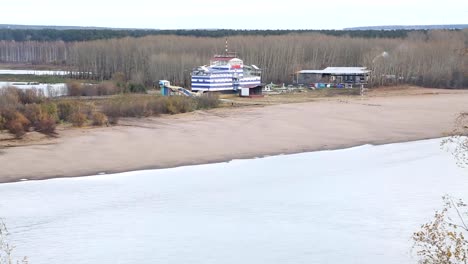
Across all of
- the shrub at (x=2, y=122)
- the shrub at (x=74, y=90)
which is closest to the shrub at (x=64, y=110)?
the shrub at (x=2, y=122)

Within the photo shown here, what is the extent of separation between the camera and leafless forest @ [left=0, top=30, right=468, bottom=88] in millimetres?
38906

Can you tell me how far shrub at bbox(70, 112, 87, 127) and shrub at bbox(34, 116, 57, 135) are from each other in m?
1.21

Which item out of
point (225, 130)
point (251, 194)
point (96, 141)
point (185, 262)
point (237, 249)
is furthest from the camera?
point (225, 130)

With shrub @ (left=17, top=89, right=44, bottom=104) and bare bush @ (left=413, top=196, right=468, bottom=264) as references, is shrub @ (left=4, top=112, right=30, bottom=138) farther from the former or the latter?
bare bush @ (left=413, top=196, right=468, bottom=264)

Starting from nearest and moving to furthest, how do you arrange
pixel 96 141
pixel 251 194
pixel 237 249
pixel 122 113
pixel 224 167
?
pixel 237 249 → pixel 251 194 → pixel 224 167 → pixel 96 141 → pixel 122 113

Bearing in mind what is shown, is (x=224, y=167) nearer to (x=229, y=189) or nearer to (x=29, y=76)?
(x=229, y=189)

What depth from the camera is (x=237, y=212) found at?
1241 cm

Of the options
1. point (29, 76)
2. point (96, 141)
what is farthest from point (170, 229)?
point (29, 76)

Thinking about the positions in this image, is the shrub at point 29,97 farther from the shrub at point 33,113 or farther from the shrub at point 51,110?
the shrub at point 33,113

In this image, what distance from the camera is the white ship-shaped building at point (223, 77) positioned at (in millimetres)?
32625

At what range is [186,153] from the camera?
18453mm

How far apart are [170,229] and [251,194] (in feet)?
9.81

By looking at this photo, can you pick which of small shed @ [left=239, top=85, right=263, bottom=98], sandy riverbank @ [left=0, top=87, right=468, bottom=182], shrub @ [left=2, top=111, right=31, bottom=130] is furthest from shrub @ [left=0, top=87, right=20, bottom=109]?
small shed @ [left=239, top=85, right=263, bottom=98]

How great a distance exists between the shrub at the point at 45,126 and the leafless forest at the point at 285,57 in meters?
16.9
